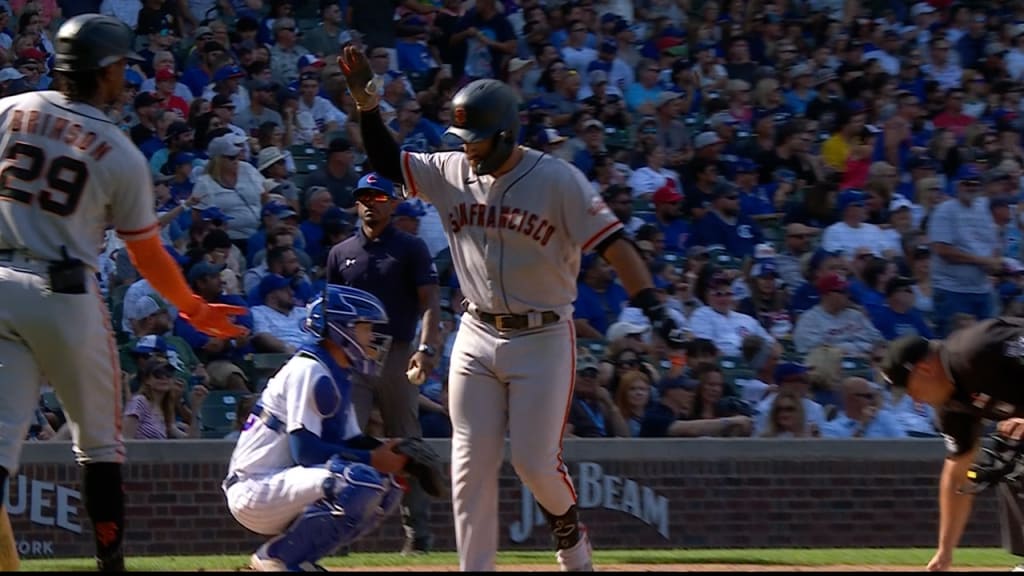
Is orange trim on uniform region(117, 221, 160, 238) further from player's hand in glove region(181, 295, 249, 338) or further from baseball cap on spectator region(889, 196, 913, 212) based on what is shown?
baseball cap on spectator region(889, 196, 913, 212)

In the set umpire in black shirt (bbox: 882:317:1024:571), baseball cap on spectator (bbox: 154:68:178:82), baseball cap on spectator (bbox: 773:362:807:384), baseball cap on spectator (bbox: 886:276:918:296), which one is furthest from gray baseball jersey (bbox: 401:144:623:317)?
baseball cap on spectator (bbox: 154:68:178:82)

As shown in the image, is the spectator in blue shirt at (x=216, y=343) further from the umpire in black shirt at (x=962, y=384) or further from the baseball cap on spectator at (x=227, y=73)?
the umpire in black shirt at (x=962, y=384)

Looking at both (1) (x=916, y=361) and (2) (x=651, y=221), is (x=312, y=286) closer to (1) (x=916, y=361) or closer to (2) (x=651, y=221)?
(2) (x=651, y=221)

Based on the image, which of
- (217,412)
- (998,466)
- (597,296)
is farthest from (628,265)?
(597,296)

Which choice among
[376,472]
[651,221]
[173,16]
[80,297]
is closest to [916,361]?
[376,472]

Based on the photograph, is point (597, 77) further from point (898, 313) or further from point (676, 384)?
point (676, 384)

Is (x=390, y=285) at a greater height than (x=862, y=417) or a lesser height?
greater
